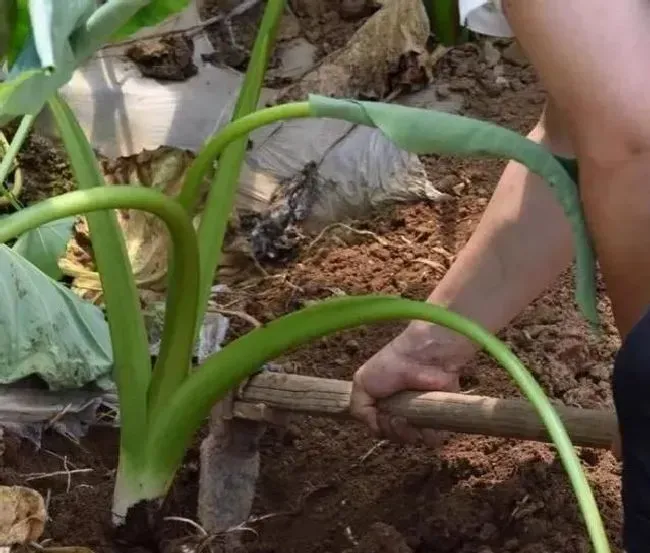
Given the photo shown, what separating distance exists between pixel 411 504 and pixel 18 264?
51cm

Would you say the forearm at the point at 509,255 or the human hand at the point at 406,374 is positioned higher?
the forearm at the point at 509,255

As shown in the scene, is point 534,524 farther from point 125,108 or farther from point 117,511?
point 125,108

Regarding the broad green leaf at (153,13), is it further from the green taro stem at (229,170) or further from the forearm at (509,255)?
the forearm at (509,255)

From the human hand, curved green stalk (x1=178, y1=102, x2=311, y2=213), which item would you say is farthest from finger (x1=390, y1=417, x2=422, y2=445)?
curved green stalk (x1=178, y1=102, x2=311, y2=213)

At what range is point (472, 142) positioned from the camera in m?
0.68

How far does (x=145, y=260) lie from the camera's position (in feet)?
Answer: 4.76

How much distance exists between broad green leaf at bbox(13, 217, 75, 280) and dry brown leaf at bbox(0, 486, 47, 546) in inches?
19.8

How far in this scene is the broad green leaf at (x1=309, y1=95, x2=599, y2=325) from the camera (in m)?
0.67

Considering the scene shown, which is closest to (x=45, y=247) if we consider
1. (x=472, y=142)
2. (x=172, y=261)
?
(x=172, y=261)

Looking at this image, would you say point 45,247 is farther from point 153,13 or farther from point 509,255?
point 509,255

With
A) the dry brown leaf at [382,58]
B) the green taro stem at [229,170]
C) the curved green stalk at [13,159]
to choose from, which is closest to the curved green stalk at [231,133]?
the green taro stem at [229,170]

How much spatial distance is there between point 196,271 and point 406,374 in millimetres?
243

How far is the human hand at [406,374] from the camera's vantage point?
38.2 inches

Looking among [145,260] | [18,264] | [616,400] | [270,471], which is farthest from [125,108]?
[616,400]
